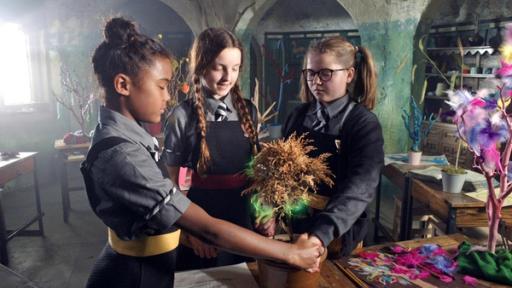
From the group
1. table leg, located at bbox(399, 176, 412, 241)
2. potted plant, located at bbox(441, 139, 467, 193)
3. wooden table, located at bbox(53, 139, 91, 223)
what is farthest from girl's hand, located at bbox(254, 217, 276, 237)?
wooden table, located at bbox(53, 139, 91, 223)

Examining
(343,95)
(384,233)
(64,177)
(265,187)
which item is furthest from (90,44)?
(265,187)

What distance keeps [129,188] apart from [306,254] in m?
0.52

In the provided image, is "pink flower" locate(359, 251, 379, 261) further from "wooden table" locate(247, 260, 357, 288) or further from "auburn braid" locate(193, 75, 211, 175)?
"auburn braid" locate(193, 75, 211, 175)

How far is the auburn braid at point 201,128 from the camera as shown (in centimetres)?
185

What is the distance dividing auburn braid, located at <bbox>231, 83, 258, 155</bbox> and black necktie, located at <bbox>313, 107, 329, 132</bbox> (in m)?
0.32

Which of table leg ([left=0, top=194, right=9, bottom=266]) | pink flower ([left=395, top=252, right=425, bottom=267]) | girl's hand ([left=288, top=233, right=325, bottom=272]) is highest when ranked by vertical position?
girl's hand ([left=288, top=233, right=325, bottom=272])

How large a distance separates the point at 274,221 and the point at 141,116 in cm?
52

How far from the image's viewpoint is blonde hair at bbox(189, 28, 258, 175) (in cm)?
176

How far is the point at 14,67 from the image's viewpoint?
20.9 ft

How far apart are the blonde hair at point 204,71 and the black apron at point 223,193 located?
0.13 ft

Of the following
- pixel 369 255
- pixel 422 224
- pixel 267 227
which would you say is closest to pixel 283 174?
pixel 267 227

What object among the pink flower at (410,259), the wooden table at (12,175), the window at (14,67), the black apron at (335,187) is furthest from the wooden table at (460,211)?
the window at (14,67)

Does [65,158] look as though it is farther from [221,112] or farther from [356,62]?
[356,62]

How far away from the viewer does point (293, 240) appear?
1228mm
